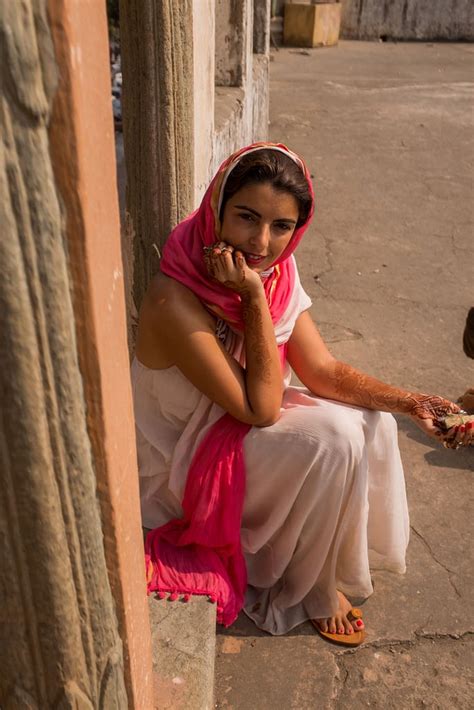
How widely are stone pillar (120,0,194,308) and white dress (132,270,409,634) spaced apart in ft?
2.14

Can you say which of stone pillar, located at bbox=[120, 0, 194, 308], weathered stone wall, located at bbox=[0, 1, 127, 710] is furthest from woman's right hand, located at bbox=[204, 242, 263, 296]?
weathered stone wall, located at bbox=[0, 1, 127, 710]

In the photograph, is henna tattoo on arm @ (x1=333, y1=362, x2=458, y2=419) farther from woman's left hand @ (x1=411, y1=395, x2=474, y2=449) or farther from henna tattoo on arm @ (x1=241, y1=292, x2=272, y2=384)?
henna tattoo on arm @ (x1=241, y1=292, x2=272, y2=384)

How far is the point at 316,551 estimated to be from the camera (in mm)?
2330

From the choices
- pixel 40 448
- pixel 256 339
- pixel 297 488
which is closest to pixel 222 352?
pixel 256 339

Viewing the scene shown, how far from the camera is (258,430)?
7.33ft

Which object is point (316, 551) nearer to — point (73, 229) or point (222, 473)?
point (222, 473)

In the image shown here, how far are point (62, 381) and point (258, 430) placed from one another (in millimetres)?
1245

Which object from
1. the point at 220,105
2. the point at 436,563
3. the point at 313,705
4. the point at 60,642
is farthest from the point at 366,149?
the point at 60,642

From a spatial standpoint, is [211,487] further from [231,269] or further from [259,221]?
[259,221]

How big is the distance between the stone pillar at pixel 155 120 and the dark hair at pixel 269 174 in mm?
683

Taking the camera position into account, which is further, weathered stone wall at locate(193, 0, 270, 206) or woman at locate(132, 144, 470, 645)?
weathered stone wall at locate(193, 0, 270, 206)

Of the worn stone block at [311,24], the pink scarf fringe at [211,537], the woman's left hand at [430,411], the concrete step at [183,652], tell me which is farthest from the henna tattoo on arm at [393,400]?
the worn stone block at [311,24]

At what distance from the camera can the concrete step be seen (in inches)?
78.8

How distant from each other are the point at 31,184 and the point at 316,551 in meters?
1.71
